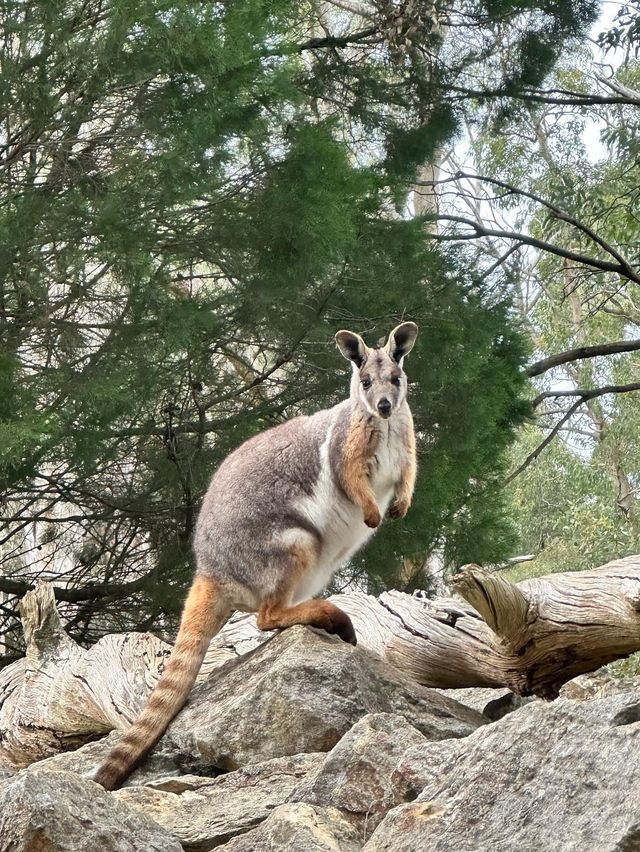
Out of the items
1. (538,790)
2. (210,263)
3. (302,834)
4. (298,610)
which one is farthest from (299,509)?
(210,263)

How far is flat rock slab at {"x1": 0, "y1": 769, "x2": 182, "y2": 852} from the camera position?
296cm

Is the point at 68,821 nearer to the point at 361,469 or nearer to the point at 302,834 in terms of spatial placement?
the point at 302,834

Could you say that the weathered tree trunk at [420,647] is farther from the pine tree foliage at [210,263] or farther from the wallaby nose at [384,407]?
the pine tree foliage at [210,263]

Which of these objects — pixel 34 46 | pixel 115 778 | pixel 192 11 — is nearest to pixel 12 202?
pixel 34 46

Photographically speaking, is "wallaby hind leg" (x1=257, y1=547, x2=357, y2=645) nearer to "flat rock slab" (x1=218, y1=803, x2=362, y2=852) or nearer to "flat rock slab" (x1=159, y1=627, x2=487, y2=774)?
"flat rock slab" (x1=159, y1=627, x2=487, y2=774)

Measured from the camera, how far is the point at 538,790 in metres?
2.75

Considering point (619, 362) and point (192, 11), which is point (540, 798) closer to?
point (192, 11)

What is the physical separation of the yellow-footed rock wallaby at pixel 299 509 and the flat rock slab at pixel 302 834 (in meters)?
1.58

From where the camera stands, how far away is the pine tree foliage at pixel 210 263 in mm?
7203

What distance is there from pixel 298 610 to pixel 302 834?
6.97ft

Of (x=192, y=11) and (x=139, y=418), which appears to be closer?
(x=192, y=11)

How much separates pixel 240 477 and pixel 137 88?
3232 millimetres

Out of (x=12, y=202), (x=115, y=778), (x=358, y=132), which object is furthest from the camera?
(x=358, y=132)

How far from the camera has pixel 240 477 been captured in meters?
5.43
